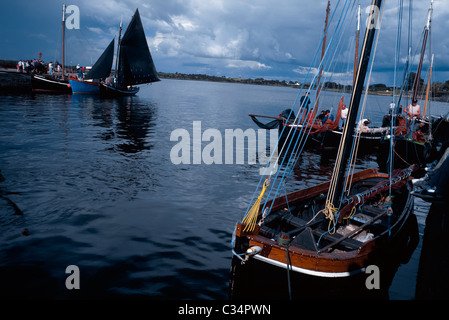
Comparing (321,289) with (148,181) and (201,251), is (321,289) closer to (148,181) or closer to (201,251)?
(201,251)

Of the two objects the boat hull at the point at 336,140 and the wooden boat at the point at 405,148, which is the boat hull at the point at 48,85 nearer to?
the boat hull at the point at 336,140

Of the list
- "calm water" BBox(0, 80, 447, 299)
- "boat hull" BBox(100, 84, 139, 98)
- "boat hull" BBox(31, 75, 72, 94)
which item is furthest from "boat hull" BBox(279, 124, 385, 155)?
"boat hull" BBox(31, 75, 72, 94)

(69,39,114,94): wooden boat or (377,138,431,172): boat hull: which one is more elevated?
(69,39,114,94): wooden boat

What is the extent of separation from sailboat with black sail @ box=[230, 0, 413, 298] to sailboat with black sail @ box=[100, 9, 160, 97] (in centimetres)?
5670

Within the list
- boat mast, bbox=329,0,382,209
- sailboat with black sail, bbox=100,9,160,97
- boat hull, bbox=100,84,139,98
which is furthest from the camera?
boat hull, bbox=100,84,139,98

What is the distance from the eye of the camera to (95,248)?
8953mm

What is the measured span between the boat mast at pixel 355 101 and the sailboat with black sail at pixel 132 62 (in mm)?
56634

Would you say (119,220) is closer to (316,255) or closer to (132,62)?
(316,255)

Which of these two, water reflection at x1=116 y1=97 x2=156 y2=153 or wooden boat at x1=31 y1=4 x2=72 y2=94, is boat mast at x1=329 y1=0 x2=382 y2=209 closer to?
water reflection at x1=116 y1=97 x2=156 y2=153

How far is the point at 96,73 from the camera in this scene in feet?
191

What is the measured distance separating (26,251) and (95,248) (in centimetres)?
184

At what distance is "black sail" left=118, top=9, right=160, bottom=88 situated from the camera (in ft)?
186

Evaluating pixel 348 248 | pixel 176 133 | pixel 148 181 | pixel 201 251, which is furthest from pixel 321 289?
pixel 176 133

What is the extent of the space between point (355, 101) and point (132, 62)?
193 ft
